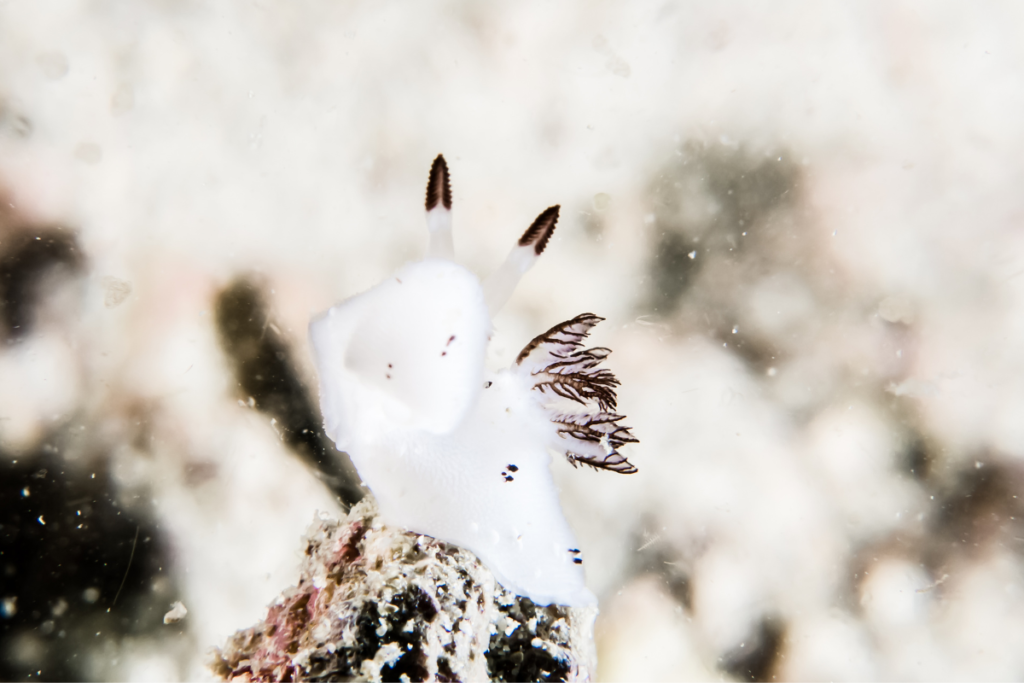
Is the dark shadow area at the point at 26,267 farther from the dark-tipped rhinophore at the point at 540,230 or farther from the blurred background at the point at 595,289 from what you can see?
the dark-tipped rhinophore at the point at 540,230

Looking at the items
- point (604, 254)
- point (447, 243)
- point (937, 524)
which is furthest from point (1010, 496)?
point (447, 243)

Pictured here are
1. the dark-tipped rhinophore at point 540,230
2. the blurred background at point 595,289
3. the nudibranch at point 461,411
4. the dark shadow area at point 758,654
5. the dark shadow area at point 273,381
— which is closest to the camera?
the nudibranch at point 461,411

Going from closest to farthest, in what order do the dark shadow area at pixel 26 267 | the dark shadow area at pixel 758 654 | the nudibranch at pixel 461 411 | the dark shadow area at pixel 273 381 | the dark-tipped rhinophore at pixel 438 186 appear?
the nudibranch at pixel 461 411
the dark-tipped rhinophore at pixel 438 186
the dark shadow area at pixel 26 267
the dark shadow area at pixel 273 381
the dark shadow area at pixel 758 654

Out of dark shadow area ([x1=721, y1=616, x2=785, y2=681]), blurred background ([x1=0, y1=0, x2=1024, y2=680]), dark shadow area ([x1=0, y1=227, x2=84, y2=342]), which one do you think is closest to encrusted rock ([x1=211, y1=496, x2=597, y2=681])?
blurred background ([x1=0, y1=0, x2=1024, y2=680])

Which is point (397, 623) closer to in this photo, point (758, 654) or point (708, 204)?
point (758, 654)

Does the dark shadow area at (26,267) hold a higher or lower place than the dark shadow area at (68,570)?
higher

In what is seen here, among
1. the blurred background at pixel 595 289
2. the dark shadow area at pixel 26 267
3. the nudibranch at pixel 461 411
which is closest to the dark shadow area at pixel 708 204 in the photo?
the blurred background at pixel 595 289
